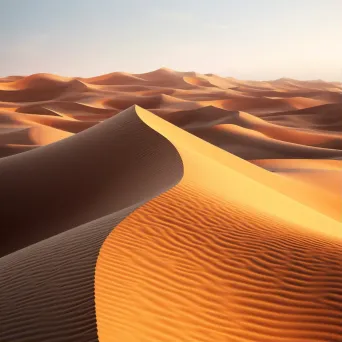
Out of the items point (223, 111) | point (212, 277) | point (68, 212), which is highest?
point (212, 277)

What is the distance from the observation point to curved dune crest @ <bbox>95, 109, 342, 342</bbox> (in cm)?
399

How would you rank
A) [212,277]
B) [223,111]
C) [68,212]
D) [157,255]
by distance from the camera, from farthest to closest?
[223,111], [68,212], [157,255], [212,277]

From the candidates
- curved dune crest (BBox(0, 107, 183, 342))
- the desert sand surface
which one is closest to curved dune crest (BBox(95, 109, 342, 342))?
the desert sand surface

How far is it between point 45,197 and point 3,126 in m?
19.4

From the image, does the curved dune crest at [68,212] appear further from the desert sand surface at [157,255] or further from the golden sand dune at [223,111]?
the golden sand dune at [223,111]

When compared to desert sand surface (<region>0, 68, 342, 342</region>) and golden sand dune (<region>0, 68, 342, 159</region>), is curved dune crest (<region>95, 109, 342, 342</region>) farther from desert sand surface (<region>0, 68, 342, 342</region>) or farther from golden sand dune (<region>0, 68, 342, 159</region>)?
golden sand dune (<region>0, 68, 342, 159</region>)

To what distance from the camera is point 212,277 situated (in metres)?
4.80

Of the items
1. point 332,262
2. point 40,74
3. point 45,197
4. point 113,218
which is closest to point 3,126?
point 45,197

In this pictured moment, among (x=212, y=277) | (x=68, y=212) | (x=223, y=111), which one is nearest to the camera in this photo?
(x=212, y=277)

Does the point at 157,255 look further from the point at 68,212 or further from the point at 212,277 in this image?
the point at 68,212

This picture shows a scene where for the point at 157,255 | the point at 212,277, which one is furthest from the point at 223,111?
the point at 212,277

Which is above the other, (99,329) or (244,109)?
(99,329)

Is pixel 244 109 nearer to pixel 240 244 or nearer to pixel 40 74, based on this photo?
pixel 40 74

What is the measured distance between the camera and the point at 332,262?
4.91 metres
